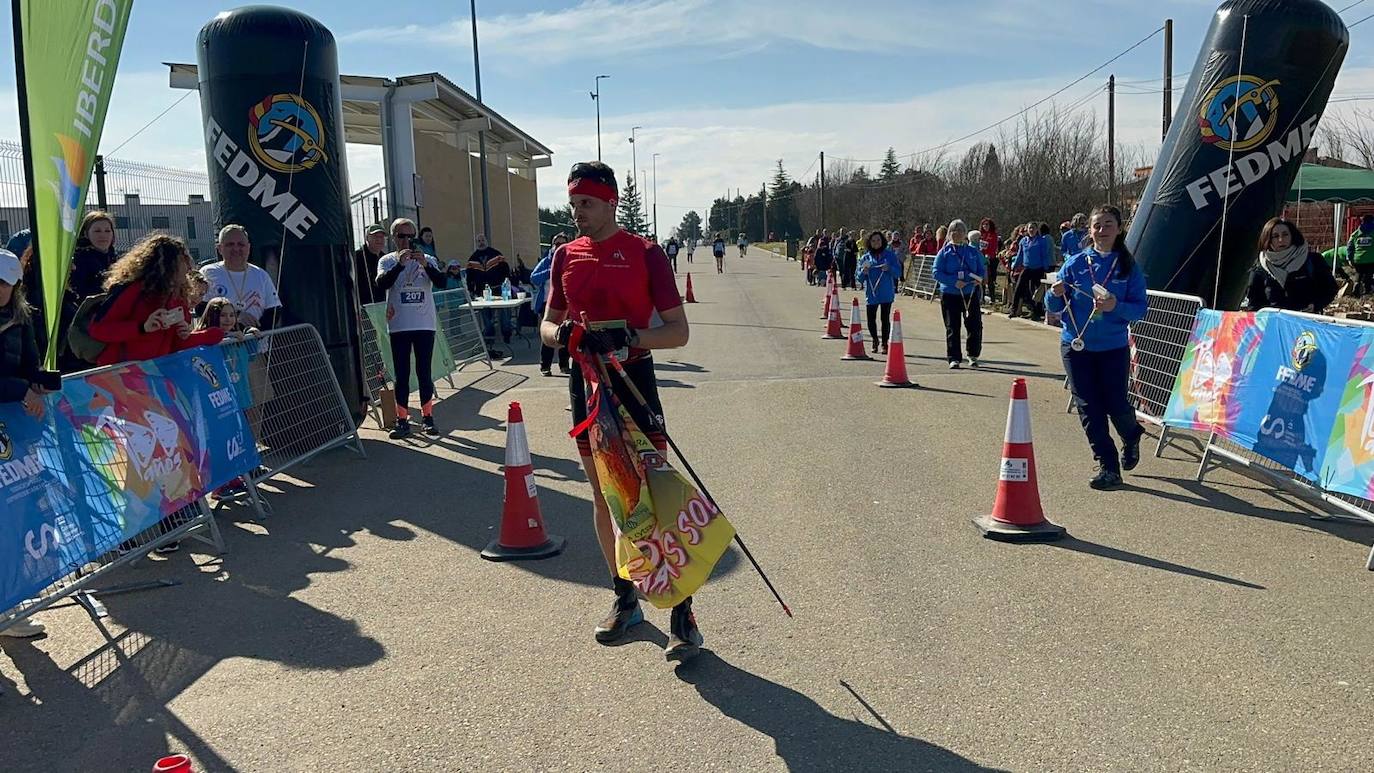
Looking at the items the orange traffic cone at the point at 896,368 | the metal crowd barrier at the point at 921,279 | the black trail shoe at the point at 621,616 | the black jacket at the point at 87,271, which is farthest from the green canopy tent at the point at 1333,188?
the black jacket at the point at 87,271

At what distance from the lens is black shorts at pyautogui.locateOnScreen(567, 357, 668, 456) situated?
432 cm

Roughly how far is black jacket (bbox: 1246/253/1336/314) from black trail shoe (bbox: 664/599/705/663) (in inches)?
275

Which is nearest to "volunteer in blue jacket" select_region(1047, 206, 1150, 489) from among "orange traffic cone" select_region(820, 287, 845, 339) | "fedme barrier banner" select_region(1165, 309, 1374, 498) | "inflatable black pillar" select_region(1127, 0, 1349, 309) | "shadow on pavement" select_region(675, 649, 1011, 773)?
"fedme barrier banner" select_region(1165, 309, 1374, 498)

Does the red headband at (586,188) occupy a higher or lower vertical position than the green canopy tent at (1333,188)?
lower

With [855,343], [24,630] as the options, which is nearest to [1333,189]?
[855,343]

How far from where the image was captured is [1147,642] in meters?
4.34

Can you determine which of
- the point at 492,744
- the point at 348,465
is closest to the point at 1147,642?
the point at 492,744

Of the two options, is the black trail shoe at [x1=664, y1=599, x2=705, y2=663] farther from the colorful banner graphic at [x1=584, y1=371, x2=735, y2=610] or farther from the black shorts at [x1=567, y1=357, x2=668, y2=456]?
the black shorts at [x1=567, y1=357, x2=668, y2=456]

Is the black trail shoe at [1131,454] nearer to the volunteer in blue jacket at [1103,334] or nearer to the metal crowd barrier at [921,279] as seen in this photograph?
the volunteer in blue jacket at [1103,334]

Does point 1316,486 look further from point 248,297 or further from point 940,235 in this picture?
point 940,235

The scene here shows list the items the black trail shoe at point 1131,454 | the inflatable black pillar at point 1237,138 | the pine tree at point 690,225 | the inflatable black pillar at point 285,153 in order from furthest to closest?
1. the pine tree at point 690,225
2. the inflatable black pillar at point 1237,138
3. the inflatable black pillar at point 285,153
4. the black trail shoe at point 1131,454

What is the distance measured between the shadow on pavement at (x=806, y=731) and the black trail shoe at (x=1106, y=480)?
12.9 feet

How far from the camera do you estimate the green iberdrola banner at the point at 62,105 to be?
14.2 ft

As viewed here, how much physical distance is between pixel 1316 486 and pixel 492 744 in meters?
5.21
